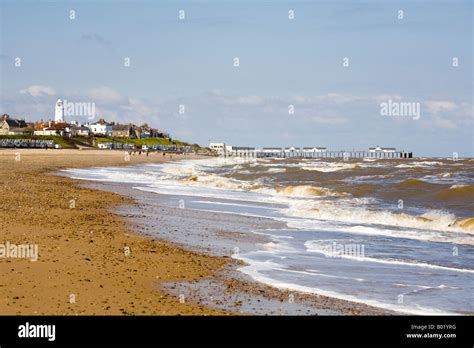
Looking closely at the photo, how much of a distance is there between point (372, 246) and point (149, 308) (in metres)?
8.14

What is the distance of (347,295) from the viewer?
9.55 meters

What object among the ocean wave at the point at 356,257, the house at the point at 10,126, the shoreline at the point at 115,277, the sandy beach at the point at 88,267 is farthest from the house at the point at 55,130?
the ocean wave at the point at 356,257

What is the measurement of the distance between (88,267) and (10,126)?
155m

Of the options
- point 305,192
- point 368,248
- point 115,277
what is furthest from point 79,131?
point 115,277

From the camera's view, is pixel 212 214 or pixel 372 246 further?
pixel 212 214

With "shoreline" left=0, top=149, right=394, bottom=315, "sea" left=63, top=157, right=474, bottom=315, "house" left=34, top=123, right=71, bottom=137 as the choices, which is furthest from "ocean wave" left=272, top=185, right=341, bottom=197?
"house" left=34, top=123, right=71, bottom=137

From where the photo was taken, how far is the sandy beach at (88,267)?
8.03 metres

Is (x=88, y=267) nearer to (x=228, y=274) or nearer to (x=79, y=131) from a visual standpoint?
(x=228, y=274)

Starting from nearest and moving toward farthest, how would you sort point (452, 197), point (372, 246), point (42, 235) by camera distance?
point (42, 235), point (372, 246), point (452, 197)

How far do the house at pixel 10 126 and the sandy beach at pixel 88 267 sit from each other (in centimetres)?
14225
